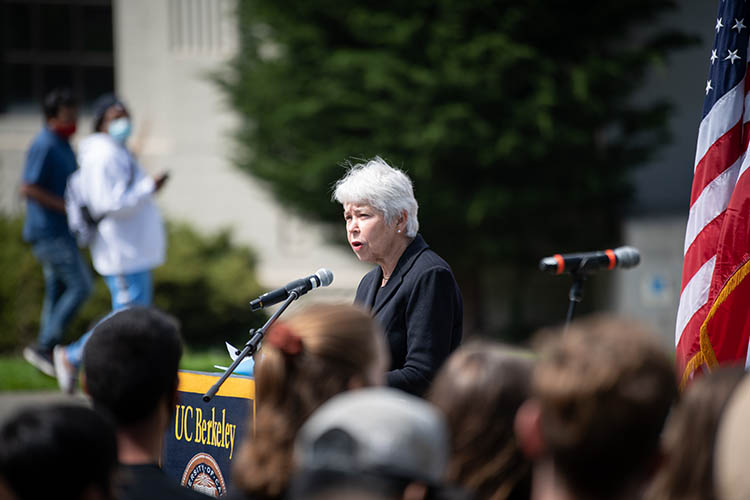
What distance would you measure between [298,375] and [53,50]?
14.1m

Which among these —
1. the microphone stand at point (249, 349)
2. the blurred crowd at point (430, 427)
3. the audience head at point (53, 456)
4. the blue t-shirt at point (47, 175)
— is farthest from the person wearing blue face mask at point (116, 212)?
the audience head at point (53, 456)

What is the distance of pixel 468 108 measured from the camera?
36.1ft

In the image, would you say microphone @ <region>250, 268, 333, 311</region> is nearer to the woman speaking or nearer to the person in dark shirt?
the woman speaking

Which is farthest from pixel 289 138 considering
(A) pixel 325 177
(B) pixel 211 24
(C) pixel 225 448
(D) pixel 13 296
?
(C) pixel 225 448

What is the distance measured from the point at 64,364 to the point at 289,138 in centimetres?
495

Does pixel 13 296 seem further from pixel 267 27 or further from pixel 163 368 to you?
pixel 163 368

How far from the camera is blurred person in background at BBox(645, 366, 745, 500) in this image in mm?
1903

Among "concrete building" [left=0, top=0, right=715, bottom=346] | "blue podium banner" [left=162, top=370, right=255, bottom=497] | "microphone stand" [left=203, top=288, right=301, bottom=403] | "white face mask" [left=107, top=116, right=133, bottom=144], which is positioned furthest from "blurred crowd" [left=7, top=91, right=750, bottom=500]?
"concrete building" [left=0, top=0, right=715, bottom=346]

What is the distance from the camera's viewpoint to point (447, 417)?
2213 mm

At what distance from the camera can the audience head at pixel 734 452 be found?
180 centimetres

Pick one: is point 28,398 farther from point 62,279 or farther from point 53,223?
point 53,223

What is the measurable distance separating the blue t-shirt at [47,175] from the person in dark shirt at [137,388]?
20.4 ft

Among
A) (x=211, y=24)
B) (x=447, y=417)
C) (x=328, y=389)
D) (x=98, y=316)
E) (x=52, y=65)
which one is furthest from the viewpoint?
(x=52, y=65)

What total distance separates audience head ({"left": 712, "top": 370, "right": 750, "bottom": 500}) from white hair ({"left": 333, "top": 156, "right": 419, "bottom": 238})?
2551 millimetres
